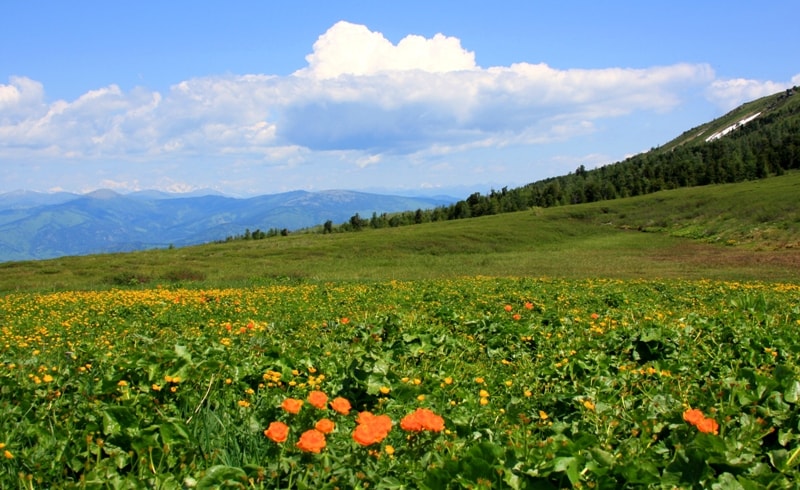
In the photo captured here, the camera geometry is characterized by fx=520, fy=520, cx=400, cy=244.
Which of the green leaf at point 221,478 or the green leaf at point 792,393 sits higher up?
the green leaf at point 221,478

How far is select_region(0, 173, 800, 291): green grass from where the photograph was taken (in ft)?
128

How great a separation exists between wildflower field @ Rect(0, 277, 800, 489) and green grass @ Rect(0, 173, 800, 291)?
25942 mm

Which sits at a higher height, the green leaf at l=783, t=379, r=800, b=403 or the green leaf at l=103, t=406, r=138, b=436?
the green leaf at l=103, t=406, r=138, b=436

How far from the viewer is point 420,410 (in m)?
3.15

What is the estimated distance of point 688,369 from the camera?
6.02m

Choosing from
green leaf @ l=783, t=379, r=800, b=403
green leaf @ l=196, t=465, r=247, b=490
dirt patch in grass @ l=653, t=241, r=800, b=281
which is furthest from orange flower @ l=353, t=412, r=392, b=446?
dirt patch in grass @ l=653, t=241, r=800, b=281

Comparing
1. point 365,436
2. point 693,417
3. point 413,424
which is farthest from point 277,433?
point 693,417

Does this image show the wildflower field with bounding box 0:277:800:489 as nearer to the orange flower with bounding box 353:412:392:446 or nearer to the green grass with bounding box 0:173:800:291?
the orange flower with bounding box 353:412:392:446

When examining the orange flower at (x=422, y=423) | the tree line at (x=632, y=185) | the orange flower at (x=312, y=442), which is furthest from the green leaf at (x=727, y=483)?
the tree line at (x=632, y=185)

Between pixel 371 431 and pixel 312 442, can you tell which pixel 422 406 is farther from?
pixel 312 442

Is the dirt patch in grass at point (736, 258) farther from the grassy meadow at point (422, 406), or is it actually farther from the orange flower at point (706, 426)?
the orange flower at point (706, 426)

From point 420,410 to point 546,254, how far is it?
5863 centimetres

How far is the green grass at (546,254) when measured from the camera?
38969 mm

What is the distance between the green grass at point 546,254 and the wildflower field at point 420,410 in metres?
25.9
